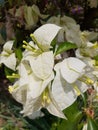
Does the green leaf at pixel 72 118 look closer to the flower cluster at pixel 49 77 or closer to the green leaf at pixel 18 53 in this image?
the flower cluster at pixel 49 77

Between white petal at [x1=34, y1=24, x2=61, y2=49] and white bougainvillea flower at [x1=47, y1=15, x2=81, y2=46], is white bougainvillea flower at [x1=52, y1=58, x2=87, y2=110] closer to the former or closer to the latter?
white petal at [x1=34, y1=24, x2=61, y2=49]

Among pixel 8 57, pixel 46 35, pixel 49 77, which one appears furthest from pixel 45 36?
pixel 8 57

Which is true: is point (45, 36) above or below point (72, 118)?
above

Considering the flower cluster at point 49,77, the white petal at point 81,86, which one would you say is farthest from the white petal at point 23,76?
the white petal at point 81,86

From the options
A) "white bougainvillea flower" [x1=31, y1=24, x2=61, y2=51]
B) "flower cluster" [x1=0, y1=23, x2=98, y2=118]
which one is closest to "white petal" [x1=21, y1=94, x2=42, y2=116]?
"flower cluster" [x1=0, y1=23, x2=98, y2=118]

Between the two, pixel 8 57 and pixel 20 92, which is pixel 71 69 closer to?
pixel 20 92

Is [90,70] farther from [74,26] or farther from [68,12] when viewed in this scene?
Answer: [68,12]
